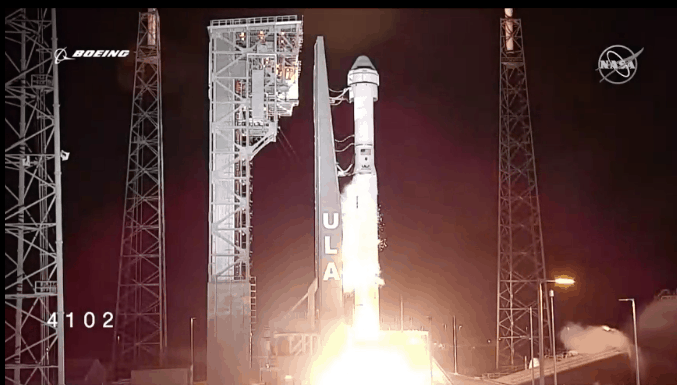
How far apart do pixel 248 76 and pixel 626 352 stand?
19.1 metres

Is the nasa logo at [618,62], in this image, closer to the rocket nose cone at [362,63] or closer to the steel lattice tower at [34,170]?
the rocket nose cone at [362,63]

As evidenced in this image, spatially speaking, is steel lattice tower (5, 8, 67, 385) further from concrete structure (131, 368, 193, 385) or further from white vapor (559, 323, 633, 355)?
white vapor (559, 323, 633, 355)

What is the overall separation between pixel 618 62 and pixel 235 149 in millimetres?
12532

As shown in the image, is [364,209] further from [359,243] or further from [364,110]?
[364,110]

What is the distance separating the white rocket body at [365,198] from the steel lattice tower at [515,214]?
18.0 ft

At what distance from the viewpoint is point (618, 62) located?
21984 millimetres

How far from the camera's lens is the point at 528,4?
1129cm

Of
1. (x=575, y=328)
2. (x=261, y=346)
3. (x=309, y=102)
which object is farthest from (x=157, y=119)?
(x=575, y=328)

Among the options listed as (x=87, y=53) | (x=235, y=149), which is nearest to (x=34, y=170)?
(x=87, y=53)

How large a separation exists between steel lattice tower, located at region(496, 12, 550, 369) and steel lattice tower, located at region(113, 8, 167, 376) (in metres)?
12.5

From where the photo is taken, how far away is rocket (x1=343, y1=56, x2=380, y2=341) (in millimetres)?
26469

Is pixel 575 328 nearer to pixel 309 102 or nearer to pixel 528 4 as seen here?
pixel 309 102

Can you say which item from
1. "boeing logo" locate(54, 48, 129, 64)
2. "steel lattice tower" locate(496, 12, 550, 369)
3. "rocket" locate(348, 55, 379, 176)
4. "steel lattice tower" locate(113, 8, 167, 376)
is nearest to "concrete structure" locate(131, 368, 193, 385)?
"steel lattice tower" locate(113, 8, 167, 376)

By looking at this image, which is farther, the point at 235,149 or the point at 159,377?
the point at 235,149
